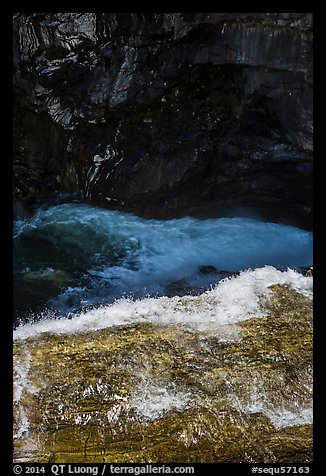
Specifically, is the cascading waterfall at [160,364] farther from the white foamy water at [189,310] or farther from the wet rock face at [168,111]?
the wet rock face at [168,111]

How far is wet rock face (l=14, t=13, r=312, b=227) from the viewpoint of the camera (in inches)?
333

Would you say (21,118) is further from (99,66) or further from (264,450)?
(264,450)

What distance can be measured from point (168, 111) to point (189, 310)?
452 centimetres

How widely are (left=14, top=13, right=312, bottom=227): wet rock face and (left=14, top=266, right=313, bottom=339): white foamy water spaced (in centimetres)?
324

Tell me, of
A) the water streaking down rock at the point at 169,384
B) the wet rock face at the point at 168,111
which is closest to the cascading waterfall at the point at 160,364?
the water streaking down rock at the point at 169,384

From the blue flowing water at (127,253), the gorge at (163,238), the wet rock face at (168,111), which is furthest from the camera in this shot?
the wet rock face at (168,111)

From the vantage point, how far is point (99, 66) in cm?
880

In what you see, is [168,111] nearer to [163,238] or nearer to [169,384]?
[163,238]

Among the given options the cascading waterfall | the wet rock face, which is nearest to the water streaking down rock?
the cascading waterfall

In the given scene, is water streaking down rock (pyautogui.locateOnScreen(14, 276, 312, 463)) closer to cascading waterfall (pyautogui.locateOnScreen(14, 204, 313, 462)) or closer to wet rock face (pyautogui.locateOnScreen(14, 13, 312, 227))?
cascading waterfall (pyautogui.locateOnScreen(14, 204, 313, 462))

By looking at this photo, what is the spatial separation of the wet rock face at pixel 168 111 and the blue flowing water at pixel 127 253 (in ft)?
1.36

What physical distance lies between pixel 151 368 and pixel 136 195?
501cm

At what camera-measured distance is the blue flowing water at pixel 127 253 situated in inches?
327
